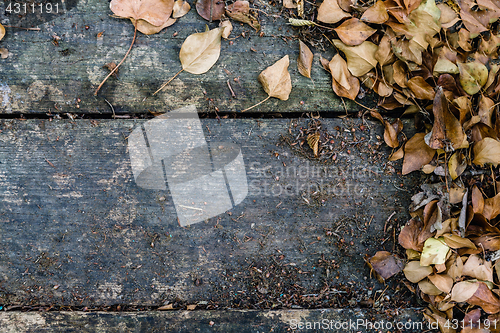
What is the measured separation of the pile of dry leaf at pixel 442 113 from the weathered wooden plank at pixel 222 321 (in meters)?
0.24

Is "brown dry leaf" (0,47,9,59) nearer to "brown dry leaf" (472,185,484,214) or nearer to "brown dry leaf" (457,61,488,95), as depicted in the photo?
"brown dry leaf" (457,61,488,95)

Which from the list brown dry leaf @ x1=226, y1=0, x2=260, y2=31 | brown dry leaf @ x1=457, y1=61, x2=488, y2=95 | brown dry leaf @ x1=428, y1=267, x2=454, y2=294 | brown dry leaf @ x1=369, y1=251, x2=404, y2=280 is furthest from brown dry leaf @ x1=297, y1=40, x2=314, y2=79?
brown dry leaf @ x1=428, y1=267, x2=454, y2=294

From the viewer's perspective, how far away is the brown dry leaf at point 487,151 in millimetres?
1263

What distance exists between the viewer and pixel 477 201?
4.33 ft

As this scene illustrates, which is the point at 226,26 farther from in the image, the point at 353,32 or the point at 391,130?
the point at 391,130

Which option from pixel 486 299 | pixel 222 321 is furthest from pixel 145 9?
pixel 486 299

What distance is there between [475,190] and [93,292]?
196cm

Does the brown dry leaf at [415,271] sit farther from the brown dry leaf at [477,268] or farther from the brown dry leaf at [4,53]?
the brown dry leaf at [4,53]

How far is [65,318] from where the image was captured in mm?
1387

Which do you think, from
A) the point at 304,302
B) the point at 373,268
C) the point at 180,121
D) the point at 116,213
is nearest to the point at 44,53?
the point at 180,121

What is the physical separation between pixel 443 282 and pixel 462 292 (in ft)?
0.37

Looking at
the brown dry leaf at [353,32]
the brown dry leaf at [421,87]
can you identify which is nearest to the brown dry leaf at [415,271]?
the brown dry leaf at [421,87]

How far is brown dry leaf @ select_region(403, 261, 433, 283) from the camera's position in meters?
1.35

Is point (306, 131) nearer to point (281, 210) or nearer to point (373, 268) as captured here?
point (281, 210)
